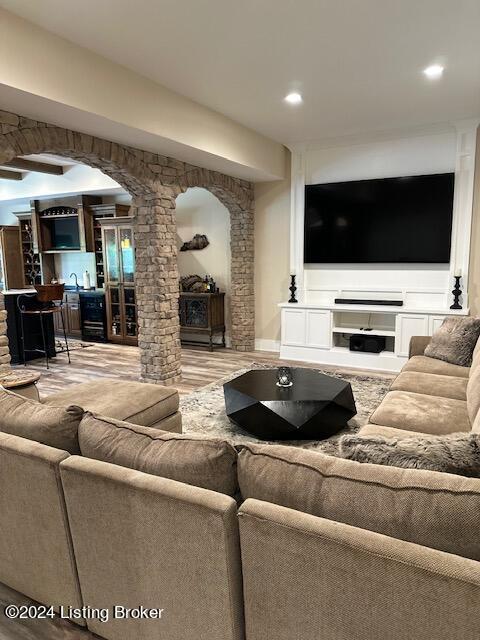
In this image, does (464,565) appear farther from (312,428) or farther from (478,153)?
(478,153)

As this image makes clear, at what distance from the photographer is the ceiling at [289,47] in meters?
2.71

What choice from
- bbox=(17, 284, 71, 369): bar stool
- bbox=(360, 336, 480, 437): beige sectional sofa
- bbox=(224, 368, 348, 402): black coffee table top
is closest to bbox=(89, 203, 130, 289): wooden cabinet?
bbox=(17, 284, 71, 369): bar stool

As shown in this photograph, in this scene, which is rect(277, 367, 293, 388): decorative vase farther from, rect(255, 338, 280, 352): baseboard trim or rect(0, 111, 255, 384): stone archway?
rect(255, 338, 280, 352): baseboard trim

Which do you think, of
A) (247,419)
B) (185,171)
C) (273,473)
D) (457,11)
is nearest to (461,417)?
(247,419)

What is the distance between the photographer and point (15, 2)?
2.59 meters

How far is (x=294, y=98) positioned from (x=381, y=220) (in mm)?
2162

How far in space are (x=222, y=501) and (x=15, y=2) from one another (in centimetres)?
306

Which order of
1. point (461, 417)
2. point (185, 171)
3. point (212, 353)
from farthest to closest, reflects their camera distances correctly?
point (212, 353) < point (185, 171) < point (461, 417)

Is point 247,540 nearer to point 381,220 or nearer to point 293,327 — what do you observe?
point 293,327

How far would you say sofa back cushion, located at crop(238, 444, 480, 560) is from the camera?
1017mm

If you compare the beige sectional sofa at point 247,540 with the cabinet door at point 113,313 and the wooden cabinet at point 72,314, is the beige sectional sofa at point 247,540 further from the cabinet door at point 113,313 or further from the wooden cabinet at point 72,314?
the wooden cabinet at point 72,314

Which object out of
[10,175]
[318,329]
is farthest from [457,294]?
[10,175]

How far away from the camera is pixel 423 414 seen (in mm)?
2537

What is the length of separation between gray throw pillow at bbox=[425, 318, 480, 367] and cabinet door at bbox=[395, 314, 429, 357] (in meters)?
1.26
